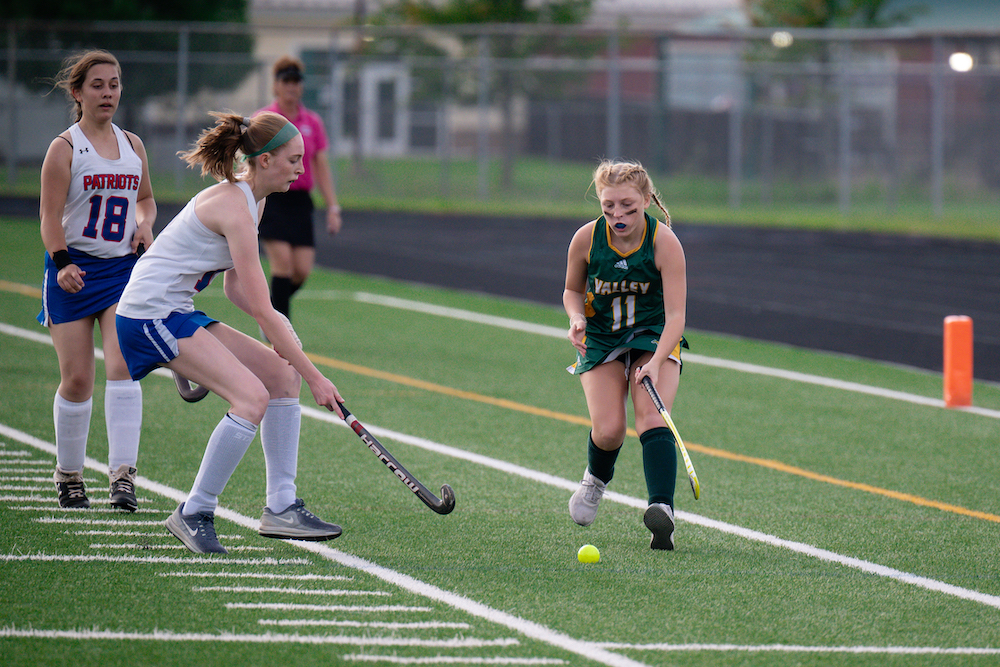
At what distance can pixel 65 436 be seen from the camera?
6.04 metres

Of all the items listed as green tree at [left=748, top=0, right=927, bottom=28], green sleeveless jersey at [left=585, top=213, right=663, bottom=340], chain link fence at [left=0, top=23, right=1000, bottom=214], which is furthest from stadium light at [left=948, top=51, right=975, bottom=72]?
green sleeveless jersey at [left=585, top=213, right=663, bottom=340]

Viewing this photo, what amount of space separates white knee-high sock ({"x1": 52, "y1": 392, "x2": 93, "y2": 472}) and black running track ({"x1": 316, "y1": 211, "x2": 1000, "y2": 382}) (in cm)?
754

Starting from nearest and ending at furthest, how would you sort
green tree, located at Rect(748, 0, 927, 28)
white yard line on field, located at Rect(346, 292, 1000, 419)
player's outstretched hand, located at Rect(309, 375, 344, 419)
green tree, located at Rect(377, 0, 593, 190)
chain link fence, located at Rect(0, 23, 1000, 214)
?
player's outstretched hand, located at Rect(309, 375, 344, 419) < white yard line on field, located at Rect(346, 292, 1000, 419) < chain link fence, located at Rect(0, 23, 1000, 214) < green tree, located at Rect(748, 0, 927, 28) < green tree, located at Rect(377, 0, 593, 190)

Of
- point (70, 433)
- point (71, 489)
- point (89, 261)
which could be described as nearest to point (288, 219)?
point (89, 261)

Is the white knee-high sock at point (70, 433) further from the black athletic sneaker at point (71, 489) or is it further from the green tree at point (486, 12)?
the green tree at point (486, 12)

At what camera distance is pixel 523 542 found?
221 inches

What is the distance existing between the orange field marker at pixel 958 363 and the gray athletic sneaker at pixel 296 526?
17.7 ft

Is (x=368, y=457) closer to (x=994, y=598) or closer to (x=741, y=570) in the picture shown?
(x=741, y=570)

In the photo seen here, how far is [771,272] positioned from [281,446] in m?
12.6

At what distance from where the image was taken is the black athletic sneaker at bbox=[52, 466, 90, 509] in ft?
19.6

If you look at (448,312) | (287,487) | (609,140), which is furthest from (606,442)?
(609,140)

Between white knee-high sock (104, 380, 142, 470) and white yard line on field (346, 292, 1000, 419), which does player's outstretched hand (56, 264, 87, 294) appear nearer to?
white knee-high sock (104, 380, 142, 470)

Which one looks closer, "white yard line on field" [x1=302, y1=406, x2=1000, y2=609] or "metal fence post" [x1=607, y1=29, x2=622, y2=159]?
"white yard line on field" [x1=302, y1=406, x2=1000, y2=609]

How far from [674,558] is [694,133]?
76.1 ft
